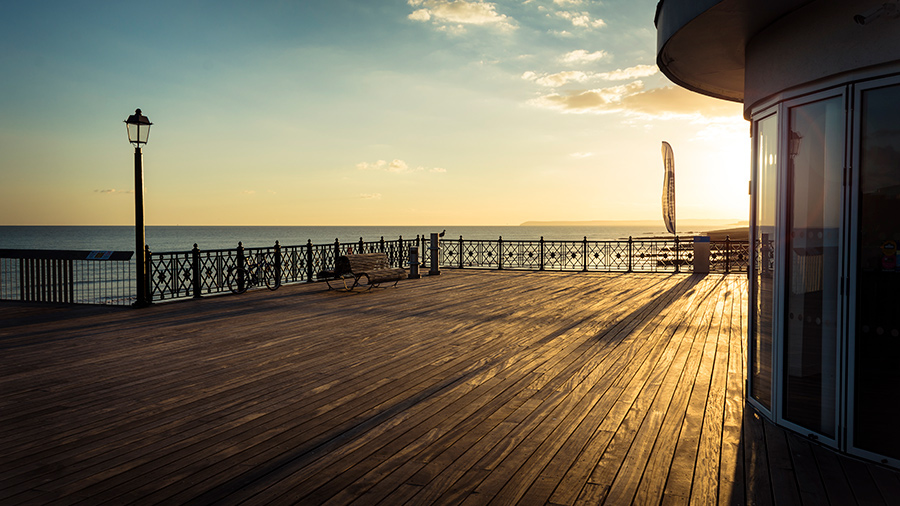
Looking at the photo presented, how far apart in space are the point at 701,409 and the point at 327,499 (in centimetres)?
293

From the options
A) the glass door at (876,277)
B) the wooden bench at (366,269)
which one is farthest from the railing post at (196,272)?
the glass door at (876,277)

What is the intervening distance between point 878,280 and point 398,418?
3.23 m

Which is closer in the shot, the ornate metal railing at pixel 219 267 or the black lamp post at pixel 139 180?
the black lamp post at pixel 139 180

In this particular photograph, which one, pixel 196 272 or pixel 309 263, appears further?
pixel 309 263

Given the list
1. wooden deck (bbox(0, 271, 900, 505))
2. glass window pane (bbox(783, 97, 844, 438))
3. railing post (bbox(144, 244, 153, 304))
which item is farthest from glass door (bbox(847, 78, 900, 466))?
railing post (bbox(144, 244, 153, 304))

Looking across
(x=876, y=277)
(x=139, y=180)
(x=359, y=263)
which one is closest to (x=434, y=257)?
(x=359, y=263)

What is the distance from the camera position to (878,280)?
121 inches

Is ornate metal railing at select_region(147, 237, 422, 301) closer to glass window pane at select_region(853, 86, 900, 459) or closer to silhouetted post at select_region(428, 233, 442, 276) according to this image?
silhouetted post at select_region(428, 233, 442, 276)

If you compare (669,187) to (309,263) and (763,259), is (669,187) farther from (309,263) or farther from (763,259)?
(763,259)

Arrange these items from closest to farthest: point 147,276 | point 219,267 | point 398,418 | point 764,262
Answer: point 398,418, point 764,262, point 147,276, point 219,267

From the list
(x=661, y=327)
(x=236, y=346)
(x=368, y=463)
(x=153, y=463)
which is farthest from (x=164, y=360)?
(x=661, y=327)

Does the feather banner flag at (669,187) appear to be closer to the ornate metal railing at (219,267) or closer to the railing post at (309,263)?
the ornate metal railing at (219,267)

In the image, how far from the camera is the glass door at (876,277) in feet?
9.84

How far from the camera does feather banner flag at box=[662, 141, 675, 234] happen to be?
14305mm
